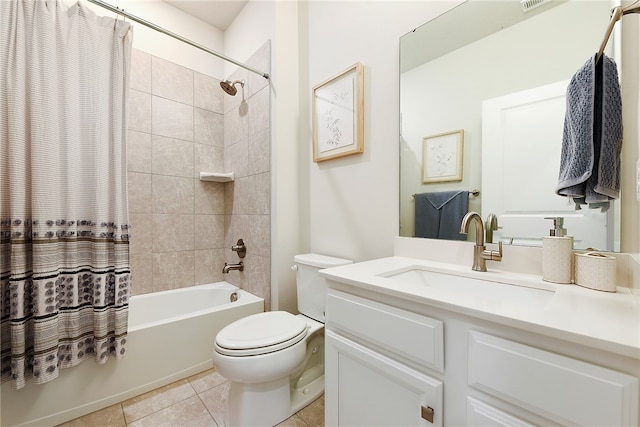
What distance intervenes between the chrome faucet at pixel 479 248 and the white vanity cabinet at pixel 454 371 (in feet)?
1.35

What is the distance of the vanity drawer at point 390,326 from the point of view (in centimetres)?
63

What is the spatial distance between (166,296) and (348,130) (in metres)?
1.83

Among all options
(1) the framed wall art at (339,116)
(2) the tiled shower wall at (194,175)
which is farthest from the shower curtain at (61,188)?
(1) the framed wall art at (339,116)

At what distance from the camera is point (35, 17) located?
1224 millimetres

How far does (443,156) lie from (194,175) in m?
1.95

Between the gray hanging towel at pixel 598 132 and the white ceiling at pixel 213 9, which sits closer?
the gray hanging towel at pixel 598 132

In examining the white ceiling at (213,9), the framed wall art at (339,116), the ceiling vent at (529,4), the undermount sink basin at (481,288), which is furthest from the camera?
the white ceiling at (213,9)

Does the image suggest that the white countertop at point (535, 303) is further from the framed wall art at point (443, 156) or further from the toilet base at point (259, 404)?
the toilet base at point (259, 404)

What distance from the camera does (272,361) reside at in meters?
1.11

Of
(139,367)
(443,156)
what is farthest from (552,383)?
(139,367)

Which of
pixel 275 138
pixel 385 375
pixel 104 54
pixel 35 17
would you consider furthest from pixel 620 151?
pixel 35 17

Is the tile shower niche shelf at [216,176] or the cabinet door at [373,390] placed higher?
the tile shower niche shelf at [216,176]

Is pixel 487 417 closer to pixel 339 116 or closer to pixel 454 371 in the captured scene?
pixel 454 371

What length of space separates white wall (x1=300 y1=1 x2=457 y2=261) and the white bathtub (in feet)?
2.80
